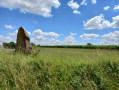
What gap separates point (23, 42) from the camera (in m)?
8.62

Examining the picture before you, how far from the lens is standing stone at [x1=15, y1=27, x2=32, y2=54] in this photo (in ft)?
27.3

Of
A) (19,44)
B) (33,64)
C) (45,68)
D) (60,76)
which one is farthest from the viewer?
(19,44)

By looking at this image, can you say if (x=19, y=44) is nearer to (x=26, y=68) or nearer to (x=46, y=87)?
(x=26, y=68)

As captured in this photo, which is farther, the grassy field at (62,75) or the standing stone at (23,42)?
the standing stone at (23,42)

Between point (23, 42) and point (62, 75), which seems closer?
point (62, 75)

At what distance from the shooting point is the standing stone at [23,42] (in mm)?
8320

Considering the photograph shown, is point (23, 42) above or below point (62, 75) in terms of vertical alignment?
above

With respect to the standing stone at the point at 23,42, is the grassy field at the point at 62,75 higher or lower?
lower

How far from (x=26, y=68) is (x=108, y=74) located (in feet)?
12.0

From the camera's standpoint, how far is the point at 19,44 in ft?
28.8

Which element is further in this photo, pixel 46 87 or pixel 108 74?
pixel 108 74

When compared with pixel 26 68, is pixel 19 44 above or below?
above

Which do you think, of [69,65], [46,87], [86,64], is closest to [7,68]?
[46,87]

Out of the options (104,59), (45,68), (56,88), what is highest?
(104,59)
